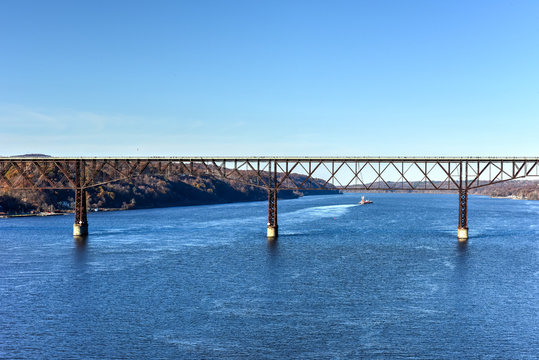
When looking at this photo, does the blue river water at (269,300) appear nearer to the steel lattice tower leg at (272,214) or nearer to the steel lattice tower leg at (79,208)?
the steel lattice tower leg at (272,214)

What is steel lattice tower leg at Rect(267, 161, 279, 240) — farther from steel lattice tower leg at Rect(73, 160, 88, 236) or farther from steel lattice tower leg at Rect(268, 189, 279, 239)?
steel lattice tower leg at Rect(73, 160, 88, 236)

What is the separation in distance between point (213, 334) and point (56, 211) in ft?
465

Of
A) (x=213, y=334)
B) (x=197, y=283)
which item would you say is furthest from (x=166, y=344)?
(x=197, y=283)

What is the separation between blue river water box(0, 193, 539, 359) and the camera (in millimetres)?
34594

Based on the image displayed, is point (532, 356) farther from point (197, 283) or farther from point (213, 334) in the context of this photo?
point (197, 283)

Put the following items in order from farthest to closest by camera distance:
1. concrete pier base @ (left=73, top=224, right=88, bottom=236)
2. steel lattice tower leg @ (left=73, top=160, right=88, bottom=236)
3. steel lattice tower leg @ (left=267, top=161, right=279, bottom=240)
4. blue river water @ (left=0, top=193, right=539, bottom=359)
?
concrete pier base @ (left=73, top=224, right=88, bottom=236) < steel lattice tower leg @ (left=73, top=160, right=88, bottom=236) < steel lattice tower leg @ (left=267, top=161, right=279, bottom=240) < blue river water @ (left=0, top=193, right=539, bottom=359)

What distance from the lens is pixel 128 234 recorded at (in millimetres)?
98312

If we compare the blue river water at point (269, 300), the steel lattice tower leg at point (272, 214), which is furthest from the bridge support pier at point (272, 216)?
the blue river water at point (269, 300)

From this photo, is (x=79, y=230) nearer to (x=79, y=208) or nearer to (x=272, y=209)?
(x=79, y=208)

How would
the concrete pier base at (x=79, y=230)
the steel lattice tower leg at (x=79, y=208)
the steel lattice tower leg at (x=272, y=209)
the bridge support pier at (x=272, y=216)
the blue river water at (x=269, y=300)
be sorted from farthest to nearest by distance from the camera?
the concrete pier base at (x=79, y=230) < the steel lattice tower leg at (x=79, y=208) < the bridge support pier at (x=272, y=216) < the steel lattice tower leg at (x=272, y=209) < the blue river water at (x=269, y=300)

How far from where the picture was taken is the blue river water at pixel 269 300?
34.6 meters

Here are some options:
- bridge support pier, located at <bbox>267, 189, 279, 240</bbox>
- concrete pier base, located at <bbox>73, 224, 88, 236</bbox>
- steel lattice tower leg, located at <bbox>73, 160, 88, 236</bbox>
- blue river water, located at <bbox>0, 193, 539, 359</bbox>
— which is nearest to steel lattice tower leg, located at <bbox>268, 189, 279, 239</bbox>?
bridge support pier, located at <bbox>267, 189, 279, 240</bbox>

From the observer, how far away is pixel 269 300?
46.0 metres

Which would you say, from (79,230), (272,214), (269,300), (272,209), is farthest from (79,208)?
(269,300)
